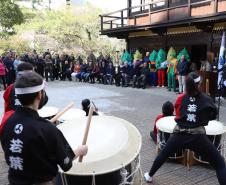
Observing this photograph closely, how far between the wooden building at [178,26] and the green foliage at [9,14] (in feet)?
34.6

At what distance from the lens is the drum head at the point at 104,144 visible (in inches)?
113

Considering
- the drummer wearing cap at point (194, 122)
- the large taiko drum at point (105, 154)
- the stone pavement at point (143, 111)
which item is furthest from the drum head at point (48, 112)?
the drummer wearing cap at point (194, 122)

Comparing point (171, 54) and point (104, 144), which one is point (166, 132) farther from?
point (171, 54)

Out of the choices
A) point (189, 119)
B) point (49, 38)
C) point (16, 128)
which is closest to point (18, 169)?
point (16, 128)

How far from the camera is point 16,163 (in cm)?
235

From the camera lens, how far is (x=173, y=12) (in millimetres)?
14594

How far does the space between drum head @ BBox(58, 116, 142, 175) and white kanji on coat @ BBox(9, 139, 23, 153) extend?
693 millimetres

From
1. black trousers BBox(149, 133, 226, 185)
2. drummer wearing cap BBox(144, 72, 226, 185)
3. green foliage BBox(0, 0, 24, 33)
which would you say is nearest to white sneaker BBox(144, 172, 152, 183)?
black trousers BBox(149, 133, 226, 185)

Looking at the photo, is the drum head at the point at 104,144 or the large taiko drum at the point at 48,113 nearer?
the drum head at the point at 104,144

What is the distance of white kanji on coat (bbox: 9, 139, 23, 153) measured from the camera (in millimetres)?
2289

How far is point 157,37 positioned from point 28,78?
48.7 feet

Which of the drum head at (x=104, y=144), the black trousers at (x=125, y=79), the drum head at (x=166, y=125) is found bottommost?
the black trousers at (x=125, y=79)

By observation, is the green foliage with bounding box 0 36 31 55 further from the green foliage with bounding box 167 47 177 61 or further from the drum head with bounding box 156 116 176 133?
the drum head with bounding box 156 116 176 133

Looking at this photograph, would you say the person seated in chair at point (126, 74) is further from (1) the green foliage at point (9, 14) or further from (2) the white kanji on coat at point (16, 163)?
(1) the green foliage at point (9, 14)
